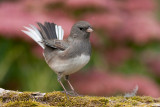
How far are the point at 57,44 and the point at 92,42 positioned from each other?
2.11 metres

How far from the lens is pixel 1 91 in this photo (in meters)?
3.07

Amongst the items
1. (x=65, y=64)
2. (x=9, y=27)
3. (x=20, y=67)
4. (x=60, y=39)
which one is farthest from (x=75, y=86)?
(x=65, y=64)

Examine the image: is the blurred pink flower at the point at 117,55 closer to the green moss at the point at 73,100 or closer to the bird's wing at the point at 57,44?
the bird's wing at the point at 57,44

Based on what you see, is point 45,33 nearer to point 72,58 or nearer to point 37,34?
point 37,34

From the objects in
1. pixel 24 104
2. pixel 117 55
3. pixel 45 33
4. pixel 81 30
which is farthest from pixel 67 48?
pixel 117 55

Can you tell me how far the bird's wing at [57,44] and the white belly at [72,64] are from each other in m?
0.17

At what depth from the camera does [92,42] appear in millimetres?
5871

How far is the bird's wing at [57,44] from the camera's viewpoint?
3729mm

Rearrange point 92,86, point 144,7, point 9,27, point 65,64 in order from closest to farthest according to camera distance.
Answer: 1. point 65,64
2. point 9,27
3. point 92,86
4. point 144,7

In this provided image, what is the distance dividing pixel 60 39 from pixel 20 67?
6.46 ft

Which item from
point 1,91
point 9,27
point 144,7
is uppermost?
point 144,7

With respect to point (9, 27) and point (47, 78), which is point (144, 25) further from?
point (9, 27)

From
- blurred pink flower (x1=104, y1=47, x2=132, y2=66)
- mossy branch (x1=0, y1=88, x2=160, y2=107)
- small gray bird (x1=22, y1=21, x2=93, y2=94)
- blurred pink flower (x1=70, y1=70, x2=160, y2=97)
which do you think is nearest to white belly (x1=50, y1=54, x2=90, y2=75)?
small gray bird (x1=22, y1=21, x2=93, y2=94)

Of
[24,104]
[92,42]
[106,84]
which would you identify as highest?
[92,42]
